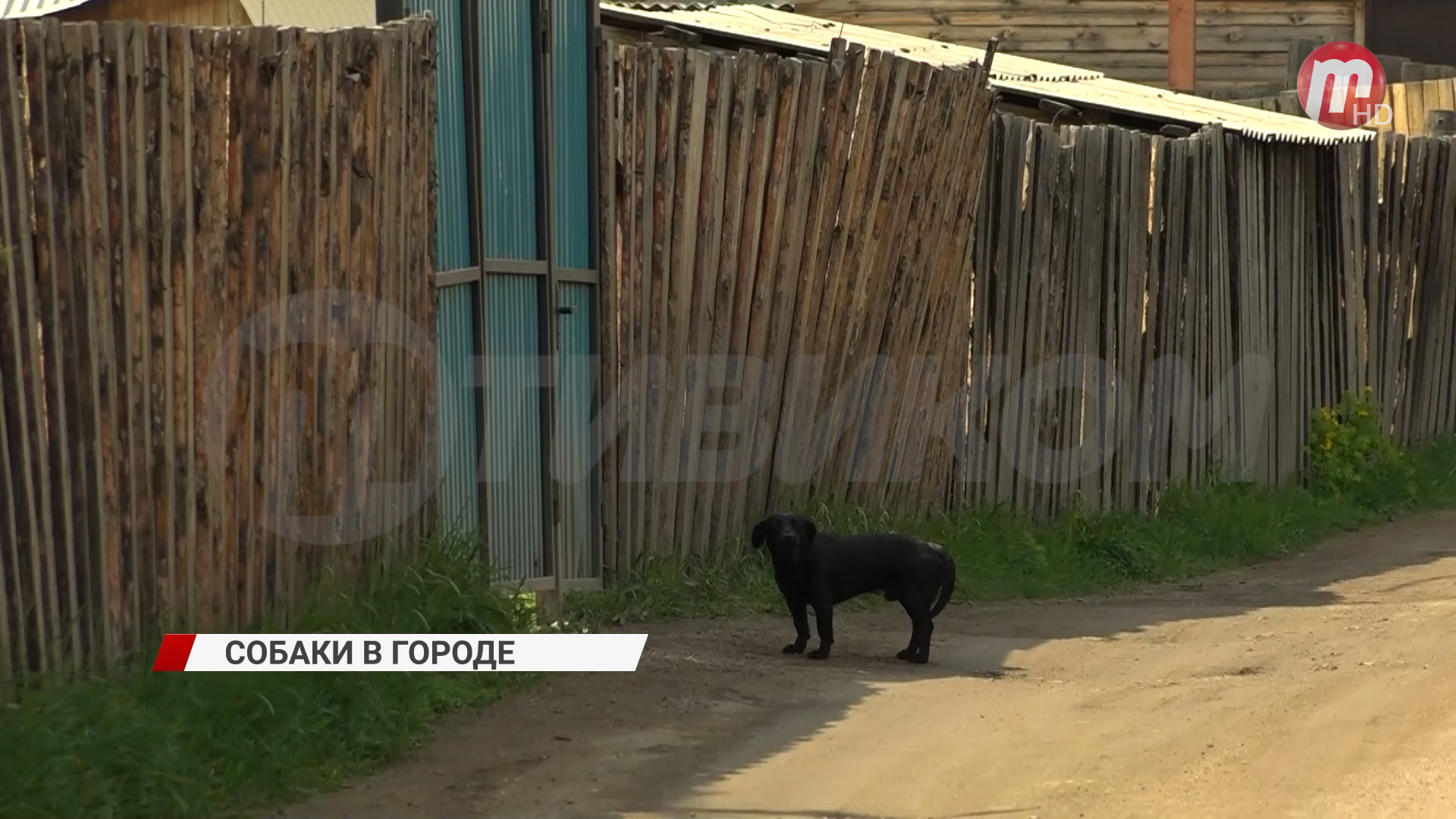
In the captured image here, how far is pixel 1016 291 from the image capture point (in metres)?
11.5

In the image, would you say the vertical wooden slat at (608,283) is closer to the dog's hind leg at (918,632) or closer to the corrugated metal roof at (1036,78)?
the dog's hind leg at (918,632)

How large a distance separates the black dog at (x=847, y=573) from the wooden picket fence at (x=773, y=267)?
38.4 inches

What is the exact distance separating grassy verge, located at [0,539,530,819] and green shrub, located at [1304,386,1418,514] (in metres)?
7.86

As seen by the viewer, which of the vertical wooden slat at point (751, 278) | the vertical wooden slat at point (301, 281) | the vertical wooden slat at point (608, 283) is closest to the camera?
the vertical wooden slat at point (301, 281)

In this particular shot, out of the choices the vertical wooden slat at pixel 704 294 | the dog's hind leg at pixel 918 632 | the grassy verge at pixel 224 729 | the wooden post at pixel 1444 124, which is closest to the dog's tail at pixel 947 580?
the dog's hind leg at pixel 918 632

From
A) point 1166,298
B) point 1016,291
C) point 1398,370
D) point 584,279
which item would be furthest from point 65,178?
point 1398,370

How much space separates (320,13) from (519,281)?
2389 millimetres

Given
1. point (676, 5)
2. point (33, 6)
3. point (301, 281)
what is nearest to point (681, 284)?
point (301, 281)

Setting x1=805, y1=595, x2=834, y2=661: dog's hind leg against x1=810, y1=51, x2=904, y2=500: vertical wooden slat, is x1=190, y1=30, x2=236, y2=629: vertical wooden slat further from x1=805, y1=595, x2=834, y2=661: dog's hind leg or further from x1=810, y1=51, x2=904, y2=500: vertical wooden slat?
x1=810, y1=51, x2=904, y2=500: vertical wooden slat

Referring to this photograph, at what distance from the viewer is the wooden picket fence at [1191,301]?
37.7 feet

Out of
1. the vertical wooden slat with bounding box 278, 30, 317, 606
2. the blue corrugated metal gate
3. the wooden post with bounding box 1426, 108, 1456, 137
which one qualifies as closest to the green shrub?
the wooden post with bounding box 1426, 108, 1456, 137

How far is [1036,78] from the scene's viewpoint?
1457 centimetres

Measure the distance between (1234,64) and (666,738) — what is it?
15331 mm

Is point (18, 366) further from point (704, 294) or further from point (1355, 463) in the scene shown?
point (1355, 463)
